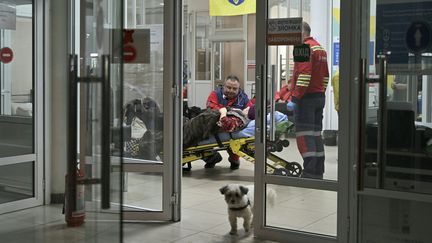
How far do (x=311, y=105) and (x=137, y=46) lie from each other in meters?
1.50

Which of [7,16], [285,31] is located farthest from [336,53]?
[7,16]

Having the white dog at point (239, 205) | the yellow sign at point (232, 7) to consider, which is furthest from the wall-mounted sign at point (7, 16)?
the yellow sign at point (232, 7)

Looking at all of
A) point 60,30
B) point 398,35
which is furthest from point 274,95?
point 60,30

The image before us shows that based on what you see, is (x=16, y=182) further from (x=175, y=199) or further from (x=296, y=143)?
(x=296, y=143)

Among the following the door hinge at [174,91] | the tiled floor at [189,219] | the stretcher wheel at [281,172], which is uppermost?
the door hinge at [174,91]

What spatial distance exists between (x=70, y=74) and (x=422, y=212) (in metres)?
2.34

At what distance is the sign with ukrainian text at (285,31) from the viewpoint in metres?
4.34

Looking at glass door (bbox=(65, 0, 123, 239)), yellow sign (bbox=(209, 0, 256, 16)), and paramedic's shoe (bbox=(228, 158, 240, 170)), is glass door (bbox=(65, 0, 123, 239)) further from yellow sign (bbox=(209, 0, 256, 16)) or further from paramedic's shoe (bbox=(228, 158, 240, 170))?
yellow sign (bbox=(209, 0, 256, 16))

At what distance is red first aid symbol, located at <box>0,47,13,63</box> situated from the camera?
17.3ft

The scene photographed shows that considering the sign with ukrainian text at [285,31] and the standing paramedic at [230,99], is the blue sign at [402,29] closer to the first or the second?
the sign with ukrainian text at [285,31]

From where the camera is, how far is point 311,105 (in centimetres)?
443

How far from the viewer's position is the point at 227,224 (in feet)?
16.6

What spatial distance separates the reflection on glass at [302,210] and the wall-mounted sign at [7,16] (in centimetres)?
267

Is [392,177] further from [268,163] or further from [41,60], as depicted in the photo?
[41,60]
